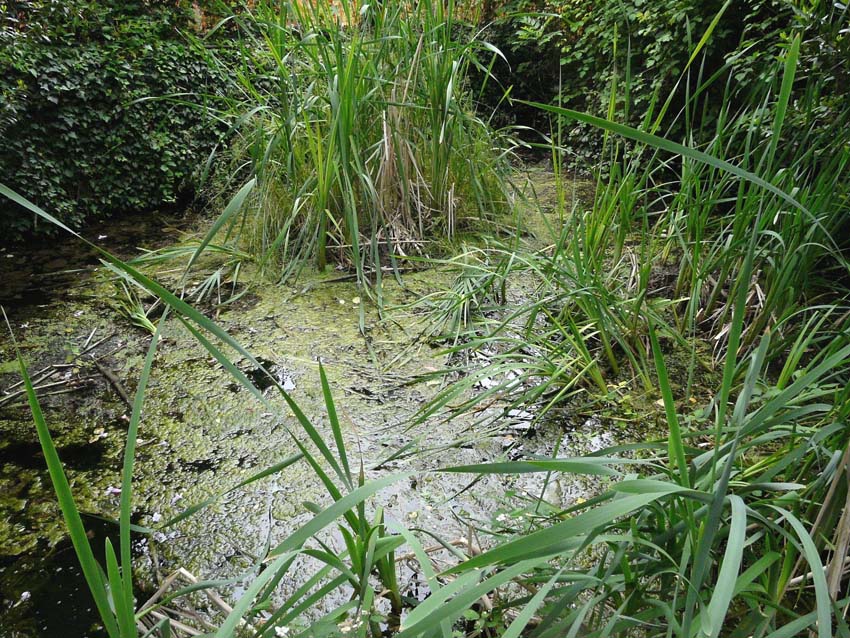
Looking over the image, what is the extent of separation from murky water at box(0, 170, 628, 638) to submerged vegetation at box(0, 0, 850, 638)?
6cm

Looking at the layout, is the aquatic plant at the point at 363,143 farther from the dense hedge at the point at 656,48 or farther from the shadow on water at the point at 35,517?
the shadow on water at the point at 35,517

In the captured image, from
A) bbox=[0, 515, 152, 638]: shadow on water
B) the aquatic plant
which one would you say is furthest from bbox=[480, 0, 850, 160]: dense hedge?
bbox=[0, 515, 152, 638]: shadow on water

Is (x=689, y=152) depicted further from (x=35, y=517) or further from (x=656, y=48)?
(x=656, y=48)

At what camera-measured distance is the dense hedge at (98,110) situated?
9.06ft

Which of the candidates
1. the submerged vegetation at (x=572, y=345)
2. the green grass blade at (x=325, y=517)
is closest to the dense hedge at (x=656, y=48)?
the submerged vegetation at (x=572, y=345)

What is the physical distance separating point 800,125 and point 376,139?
1548 mm

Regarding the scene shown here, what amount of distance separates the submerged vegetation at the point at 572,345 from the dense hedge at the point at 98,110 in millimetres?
373

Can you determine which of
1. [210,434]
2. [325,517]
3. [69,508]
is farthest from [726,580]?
[210,434]

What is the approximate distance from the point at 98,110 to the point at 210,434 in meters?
2.30

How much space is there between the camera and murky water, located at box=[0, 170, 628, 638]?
1261 millimetres

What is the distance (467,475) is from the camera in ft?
4.74

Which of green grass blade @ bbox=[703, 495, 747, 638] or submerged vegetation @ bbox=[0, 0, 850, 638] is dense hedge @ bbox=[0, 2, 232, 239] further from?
green grass blade @ bbox=[703, 495, 747, 638]

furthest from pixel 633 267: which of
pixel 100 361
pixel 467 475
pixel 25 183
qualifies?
pixel 25 183

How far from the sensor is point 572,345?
176cm
